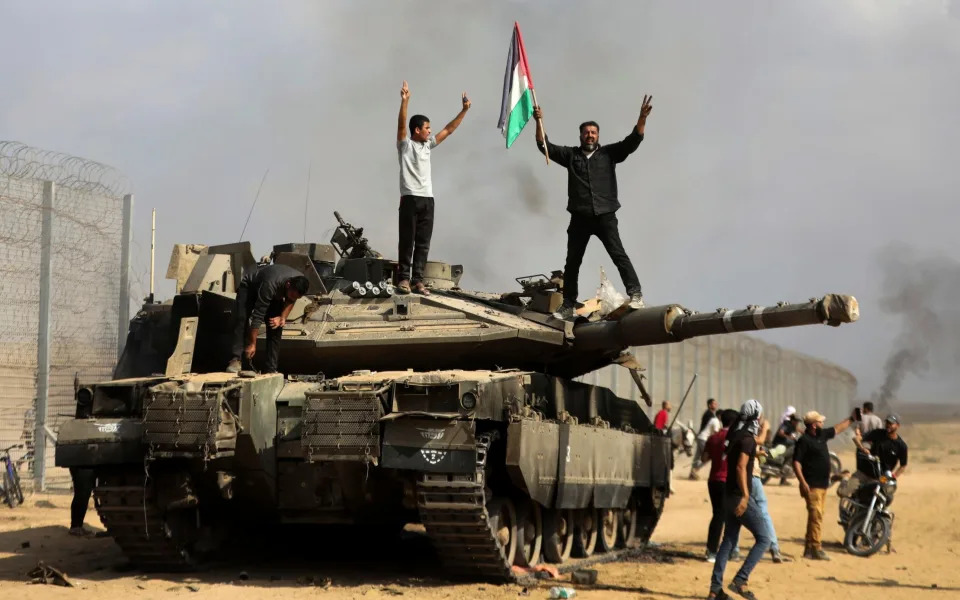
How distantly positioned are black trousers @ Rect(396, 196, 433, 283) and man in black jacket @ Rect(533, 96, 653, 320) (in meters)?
1.48

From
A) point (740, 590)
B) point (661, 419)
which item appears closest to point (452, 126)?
point (740, 590)

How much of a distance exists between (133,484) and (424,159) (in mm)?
4695

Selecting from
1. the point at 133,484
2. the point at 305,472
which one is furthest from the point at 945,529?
the point at 133,484

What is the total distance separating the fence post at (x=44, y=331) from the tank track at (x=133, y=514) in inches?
272

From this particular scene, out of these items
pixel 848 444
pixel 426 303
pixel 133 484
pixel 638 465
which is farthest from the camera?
pixel 848 444

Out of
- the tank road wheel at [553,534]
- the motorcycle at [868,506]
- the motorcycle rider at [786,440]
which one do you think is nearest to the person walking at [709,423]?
the motorcycle rider at [786,440]

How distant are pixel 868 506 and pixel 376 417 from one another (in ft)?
26.5

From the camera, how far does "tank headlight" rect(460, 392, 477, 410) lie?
35.4 feet

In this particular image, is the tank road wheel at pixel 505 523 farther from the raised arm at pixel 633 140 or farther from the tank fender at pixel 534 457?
the raised arm at pixel 633 140

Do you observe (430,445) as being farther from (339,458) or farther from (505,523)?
(505,523)

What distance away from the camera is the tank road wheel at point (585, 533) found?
14.2 m

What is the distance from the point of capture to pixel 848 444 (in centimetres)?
4900

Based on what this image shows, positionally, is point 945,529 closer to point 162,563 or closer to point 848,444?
point 162,563

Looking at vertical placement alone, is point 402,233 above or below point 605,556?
above
